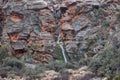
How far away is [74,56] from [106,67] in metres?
12.3

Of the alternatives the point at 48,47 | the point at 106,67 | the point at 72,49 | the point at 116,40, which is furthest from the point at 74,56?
the point at 106,67

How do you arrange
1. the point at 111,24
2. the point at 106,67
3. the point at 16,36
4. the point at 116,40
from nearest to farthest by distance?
the point at 106,67
the point at 116,40
the point at 111,24
the point at 16,36

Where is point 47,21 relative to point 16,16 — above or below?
below

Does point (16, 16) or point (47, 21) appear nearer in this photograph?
point (47, 21)

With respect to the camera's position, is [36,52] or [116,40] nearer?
[116,40]

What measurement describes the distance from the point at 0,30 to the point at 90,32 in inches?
445

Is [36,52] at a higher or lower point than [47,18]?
lower

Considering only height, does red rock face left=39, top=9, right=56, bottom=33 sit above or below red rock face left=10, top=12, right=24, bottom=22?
below

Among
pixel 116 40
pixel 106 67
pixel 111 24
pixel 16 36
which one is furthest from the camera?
pixel 16 36

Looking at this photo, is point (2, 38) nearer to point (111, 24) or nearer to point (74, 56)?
point (74, 56)

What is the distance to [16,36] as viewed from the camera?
39.7 meters

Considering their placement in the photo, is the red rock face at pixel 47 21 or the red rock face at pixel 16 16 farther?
the red rock face at pixel 16 16

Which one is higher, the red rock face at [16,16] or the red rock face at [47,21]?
the red rock face at [16,16]

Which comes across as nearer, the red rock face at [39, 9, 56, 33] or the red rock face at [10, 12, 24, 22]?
the red rock face at [39, 9, 56, 33]
